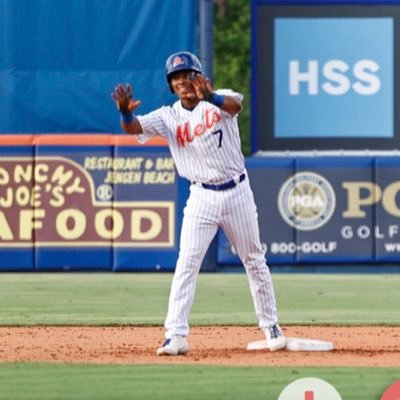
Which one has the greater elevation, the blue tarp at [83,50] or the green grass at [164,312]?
the blue tarp at [83,50]

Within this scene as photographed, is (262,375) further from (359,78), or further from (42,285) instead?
(359,78)

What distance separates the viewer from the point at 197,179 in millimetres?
8773

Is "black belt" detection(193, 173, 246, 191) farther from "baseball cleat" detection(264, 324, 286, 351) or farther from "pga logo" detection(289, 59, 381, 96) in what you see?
"pga logo" detection(289, 59, 381, 96)

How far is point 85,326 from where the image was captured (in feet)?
35.9

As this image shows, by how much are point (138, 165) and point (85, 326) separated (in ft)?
22.8

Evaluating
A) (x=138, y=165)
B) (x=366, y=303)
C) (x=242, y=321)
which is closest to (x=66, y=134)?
(x=138, y=165)

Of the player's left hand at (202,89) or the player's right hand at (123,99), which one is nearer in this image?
the player's left hand at (202,89)

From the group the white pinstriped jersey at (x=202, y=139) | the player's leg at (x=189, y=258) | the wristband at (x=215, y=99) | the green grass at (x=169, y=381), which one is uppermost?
the wristband at (x=215, y=99)

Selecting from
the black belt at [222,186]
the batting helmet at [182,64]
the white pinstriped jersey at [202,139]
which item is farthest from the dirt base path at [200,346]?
the batting helmet at [182,64]

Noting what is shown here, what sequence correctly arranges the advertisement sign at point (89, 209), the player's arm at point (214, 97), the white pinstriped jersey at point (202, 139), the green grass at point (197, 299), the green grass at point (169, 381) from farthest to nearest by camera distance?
the advertisement sign at point (89, 209) → the green grass at point (197, 299) → the white pinstriped jersey at point (202, 139) → the player's arm at point (214, 97) → the green grass at point (169, 381)

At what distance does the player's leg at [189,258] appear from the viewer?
28.3ft

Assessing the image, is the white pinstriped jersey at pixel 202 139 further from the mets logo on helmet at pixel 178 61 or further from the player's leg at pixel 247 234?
the mets logo on helmet at pixel 178 61

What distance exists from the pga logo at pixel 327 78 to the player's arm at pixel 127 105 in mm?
9441

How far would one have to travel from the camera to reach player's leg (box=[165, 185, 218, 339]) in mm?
8617
